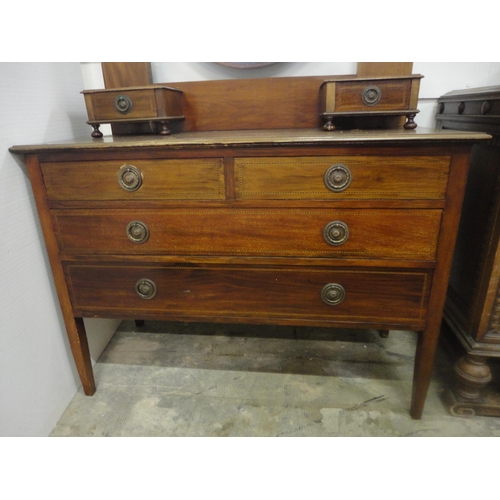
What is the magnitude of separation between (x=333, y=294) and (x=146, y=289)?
644 mm

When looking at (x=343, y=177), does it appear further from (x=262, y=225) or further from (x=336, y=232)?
(x=262, y=225)

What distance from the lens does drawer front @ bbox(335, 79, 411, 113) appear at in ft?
4.00

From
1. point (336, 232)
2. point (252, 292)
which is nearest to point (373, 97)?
point (336, 232)

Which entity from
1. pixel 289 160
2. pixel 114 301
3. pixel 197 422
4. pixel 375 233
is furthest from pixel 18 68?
pixel 197 422

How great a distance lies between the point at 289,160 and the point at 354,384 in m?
1.00

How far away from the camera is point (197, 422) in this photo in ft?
4.43

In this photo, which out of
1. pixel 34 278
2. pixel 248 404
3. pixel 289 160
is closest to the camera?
pixel 289 160

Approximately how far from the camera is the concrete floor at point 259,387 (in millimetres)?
1324

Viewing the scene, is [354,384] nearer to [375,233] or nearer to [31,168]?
[375,233]

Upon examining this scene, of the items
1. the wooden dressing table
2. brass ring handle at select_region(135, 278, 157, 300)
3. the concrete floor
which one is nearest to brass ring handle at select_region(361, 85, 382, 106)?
the wooden dressing table

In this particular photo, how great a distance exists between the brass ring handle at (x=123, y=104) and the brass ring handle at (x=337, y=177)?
2.58 feet

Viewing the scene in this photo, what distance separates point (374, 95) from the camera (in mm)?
1227

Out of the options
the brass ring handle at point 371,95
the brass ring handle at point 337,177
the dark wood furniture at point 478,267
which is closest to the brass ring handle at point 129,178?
the brass ring handle at point 337,177

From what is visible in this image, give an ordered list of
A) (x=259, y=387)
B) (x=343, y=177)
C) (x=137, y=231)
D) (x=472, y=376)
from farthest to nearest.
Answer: (x=259, y=387) < (x=472, y=376) < (x=137, y=231) < (x=343, y=177)
